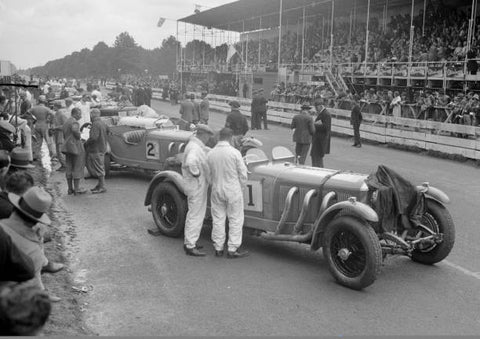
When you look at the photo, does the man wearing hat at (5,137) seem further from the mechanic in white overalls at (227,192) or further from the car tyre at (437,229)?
the car tyre at (437,229)

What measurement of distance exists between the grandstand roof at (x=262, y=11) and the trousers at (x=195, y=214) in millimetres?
30135

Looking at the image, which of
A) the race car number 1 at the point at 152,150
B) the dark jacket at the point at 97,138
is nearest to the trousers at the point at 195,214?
the dark jacket at the point at 97,138

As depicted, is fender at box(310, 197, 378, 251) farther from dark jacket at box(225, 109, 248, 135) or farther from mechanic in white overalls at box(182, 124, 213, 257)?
dark jacket at box(225, 109, 248, 135)

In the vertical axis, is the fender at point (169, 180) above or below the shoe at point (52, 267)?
above

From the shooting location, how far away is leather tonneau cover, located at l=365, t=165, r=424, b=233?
6.40 metres

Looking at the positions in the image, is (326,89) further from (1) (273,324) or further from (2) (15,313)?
(2) (15,313)

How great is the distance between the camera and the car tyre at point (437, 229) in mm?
6820

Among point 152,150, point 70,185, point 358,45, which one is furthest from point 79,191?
point 358,45

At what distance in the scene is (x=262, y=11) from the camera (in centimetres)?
4328

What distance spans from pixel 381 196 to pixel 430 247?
43.8 inches

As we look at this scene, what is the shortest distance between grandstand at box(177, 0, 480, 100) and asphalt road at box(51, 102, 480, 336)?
62.6 ft

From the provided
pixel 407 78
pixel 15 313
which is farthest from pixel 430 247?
pixel 407 78

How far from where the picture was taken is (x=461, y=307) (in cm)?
569

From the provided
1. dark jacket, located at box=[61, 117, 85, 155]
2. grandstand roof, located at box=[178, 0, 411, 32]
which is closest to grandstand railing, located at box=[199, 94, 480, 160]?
dark jacket, located at box=[61, 117, 85, 155]
